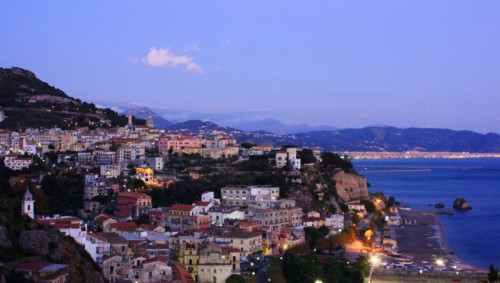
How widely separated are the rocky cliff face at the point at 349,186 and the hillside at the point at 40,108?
18.3 m

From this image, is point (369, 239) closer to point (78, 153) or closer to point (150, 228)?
point (150, 228)

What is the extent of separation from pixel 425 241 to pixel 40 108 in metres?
30.0

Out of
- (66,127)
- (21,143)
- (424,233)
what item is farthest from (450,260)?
(66,127)

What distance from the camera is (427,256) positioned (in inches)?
1180

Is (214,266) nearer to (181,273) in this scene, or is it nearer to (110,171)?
(181,273)

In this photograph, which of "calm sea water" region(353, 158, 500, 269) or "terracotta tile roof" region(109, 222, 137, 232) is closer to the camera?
"terracotta tile roof" region(109, 222, 137, 232)

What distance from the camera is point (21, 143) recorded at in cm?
4003

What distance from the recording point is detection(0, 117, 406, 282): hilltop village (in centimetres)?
2011

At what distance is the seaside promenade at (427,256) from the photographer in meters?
23.7

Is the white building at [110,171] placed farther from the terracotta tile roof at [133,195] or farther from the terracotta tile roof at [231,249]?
the terracotta tile roof at [231,249]

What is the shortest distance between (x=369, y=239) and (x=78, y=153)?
1651 centimetres

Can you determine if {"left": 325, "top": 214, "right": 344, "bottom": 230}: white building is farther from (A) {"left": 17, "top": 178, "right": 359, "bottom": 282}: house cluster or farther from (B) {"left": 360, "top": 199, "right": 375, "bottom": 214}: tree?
(B) {"left": 360, "top": 199, "right": 375, "bottom": 214}: tree

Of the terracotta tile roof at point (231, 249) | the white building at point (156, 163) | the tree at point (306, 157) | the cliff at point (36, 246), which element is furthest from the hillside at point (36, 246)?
the tree at point (306, 157)

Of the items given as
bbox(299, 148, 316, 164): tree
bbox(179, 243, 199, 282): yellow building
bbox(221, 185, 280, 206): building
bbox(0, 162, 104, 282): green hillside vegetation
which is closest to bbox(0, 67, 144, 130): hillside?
bbox(299, 148, 316, 164): tree
